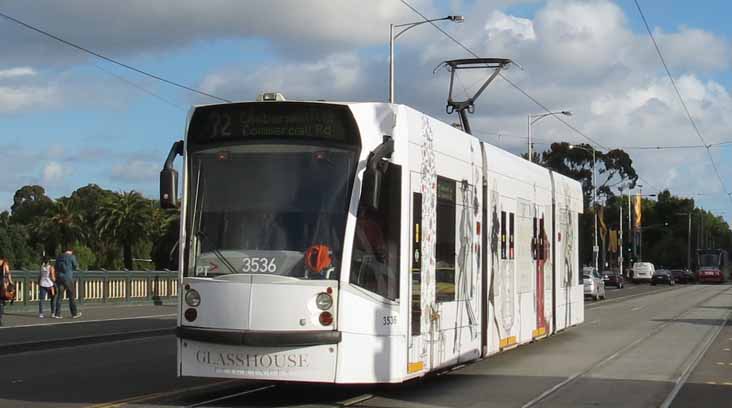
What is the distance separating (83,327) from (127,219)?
4799 cm

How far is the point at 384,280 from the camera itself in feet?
36.7

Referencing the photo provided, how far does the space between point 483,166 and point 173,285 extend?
2301 cm

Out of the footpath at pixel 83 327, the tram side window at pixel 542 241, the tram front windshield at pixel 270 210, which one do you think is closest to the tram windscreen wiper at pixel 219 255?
the tram front windshield at pixel 270 210

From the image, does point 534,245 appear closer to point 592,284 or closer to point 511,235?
point 511,235

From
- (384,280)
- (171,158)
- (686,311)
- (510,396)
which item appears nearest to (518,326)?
(510,396)

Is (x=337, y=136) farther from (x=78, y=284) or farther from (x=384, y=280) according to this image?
(x=78, y=284)

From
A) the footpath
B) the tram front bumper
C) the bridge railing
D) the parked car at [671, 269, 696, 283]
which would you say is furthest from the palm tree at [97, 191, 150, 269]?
the tram front bumper

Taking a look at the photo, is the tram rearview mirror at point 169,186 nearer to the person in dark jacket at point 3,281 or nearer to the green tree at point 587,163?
the person in dark jacket at point 3,281

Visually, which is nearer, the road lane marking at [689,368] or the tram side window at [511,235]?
the road lane marking at [689,368]

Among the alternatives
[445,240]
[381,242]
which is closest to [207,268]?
[381,242]

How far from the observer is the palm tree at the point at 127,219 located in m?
69.2

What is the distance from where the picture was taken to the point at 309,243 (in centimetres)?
1082

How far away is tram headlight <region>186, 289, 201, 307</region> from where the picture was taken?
10997mm

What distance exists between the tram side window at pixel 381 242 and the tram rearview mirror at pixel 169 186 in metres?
1.92
